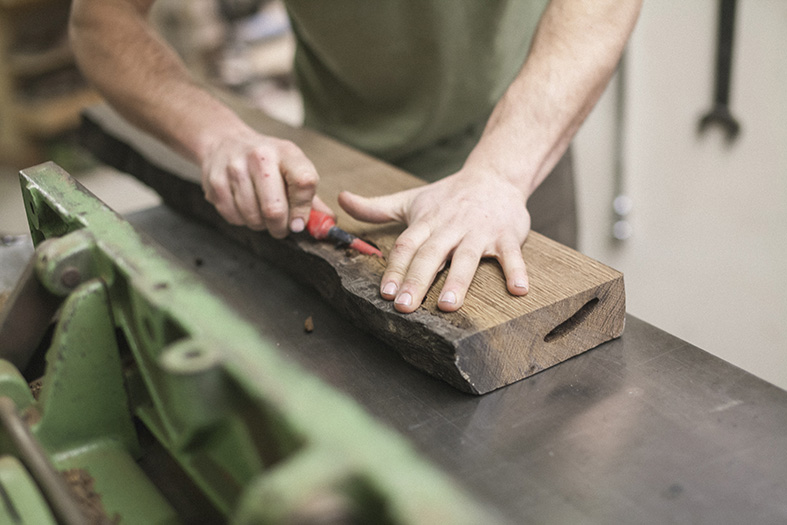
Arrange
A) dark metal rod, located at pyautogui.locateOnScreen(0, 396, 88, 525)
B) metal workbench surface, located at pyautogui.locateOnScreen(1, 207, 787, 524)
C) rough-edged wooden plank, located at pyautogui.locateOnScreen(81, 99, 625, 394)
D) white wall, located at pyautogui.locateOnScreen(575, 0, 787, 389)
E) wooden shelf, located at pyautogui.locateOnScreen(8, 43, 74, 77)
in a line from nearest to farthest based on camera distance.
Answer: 1. dark metal rod, located at pyautogui.locateOnScreen(0, 396, 88, 525)
2. metal workbench surface, located at pyautogui.locateOnScreen(1, 207, 787, 524)
3. rough-edged wooden plank, located at pyautogui.locateOnScreen(81, 99, 625, 394)
4. white wall, located at pyautogui.locateOnScreen(575, 0, 787, 389)
5. wooden shelf, located at pyautogui.locateOnScreen(8, 43, 74, 77)

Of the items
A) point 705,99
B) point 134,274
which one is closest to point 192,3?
point 705,99

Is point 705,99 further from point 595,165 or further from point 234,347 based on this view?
point 234,347

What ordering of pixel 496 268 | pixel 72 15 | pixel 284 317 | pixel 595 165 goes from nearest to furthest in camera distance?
pixel 496 268, pixel 284 317, pixel 72 15, pixel 595 165

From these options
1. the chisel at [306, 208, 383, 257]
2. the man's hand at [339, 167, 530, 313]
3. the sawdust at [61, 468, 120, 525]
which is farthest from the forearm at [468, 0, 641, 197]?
the sawdust at [61, 468, 120, 525]

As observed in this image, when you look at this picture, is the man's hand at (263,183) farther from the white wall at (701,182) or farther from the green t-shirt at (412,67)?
the white wall at (701,182)

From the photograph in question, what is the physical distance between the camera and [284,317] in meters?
1.21

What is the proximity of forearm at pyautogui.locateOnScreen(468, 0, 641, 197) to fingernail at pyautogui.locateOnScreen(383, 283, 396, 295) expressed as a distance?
34 centimetres

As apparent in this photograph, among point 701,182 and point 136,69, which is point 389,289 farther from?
point 701,182

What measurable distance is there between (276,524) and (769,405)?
720mm

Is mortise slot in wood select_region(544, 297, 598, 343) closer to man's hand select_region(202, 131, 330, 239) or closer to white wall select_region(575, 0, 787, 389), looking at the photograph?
man's hand select_region(202, 131, 330, 239)

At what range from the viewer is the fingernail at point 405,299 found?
39.4 inches

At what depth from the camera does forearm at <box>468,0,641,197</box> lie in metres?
1.28

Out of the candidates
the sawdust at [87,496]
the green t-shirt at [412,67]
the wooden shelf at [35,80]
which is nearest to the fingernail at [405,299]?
the sawdust at [87,496]

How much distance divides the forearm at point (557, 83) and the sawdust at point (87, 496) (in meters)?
0.81
